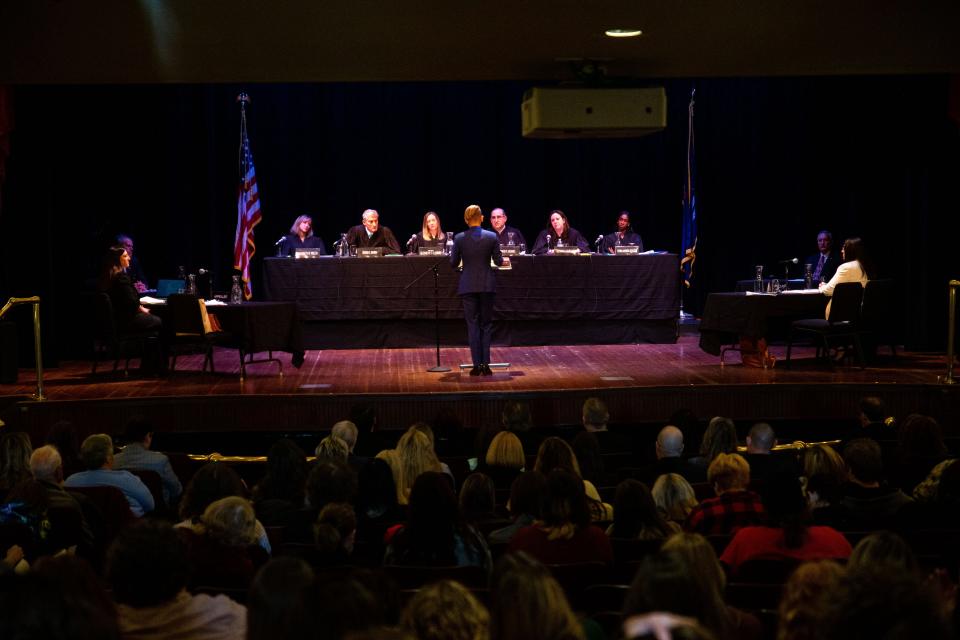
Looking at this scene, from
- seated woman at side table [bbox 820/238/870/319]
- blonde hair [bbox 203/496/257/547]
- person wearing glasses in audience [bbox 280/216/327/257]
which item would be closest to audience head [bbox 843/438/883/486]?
blonde hair [bbox 203/496/257/547]

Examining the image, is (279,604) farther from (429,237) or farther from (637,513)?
(429,237)

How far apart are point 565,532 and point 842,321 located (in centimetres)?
658

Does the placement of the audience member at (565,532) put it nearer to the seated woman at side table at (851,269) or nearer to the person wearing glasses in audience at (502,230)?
the seated woman at side table at (851,269)

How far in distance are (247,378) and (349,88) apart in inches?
222

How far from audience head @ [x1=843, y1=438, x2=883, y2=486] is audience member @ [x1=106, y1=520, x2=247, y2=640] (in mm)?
2887

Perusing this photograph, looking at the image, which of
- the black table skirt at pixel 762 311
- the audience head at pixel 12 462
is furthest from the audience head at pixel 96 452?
the black table skirt at pixel 762 311

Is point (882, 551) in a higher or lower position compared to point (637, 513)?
higher

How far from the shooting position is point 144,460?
19.4 feet

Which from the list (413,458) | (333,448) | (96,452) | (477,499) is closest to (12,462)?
(96,452)

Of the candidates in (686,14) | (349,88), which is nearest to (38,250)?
(349,88)

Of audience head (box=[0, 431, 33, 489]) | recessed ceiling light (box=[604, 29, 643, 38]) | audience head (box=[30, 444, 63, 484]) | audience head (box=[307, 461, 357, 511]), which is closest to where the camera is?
audience head (box=[307, 461, 357, 511])

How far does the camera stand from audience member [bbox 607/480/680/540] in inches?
168

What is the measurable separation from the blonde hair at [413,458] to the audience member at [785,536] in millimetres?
1696

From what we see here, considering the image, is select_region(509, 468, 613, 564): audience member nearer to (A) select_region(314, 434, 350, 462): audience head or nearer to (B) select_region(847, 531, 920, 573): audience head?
(B) select_region(847, 531, 920, 573): audience head
